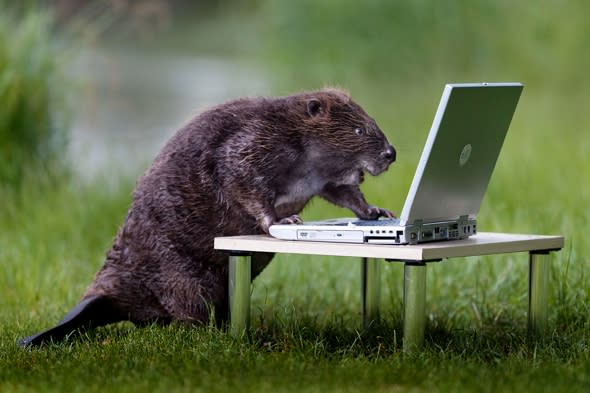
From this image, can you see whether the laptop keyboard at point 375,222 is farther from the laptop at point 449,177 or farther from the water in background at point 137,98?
the water in background at point 137,98

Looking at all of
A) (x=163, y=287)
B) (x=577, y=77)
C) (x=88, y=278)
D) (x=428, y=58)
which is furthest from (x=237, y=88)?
(x=163, y=287)

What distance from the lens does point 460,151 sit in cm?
416

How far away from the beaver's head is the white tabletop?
437 millimetres

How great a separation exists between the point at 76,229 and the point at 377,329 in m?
3.38

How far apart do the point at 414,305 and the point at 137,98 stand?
1014 cm

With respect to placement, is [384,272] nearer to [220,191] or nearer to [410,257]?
[220,191]

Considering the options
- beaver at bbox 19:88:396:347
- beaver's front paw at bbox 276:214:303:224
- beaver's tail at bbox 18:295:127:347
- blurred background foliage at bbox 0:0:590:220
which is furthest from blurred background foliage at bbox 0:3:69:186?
beaver's front paw at bbox 276:214:303:224

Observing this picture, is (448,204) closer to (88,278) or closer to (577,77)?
(88,278)

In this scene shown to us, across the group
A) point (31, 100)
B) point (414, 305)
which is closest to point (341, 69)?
point (31, 100)

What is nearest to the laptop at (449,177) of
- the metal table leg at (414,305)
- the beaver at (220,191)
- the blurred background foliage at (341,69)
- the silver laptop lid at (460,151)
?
the silver laptop lid at (460,151)

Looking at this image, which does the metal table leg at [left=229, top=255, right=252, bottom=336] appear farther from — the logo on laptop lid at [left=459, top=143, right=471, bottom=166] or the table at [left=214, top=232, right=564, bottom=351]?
the logo on laptop lid at [left=459, top=143, right=471, bottom=166]

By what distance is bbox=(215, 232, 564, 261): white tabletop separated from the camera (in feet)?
13.1

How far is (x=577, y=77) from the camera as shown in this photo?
948cm

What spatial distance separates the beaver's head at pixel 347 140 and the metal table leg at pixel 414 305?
0.61 metres
